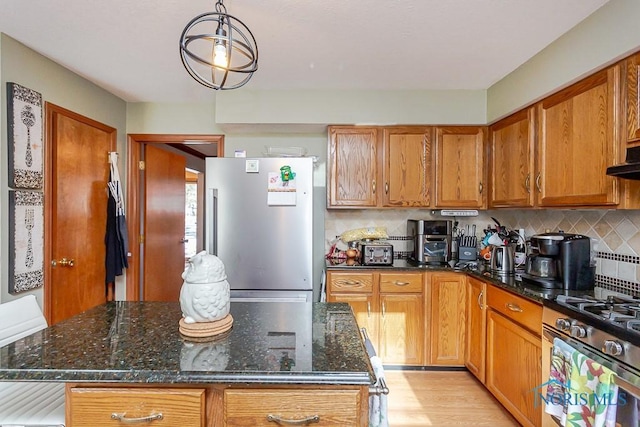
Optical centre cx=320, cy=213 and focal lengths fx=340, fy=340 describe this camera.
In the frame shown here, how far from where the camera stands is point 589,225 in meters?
2.23

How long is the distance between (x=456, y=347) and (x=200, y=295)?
2.41m

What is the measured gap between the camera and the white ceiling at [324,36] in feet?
5.77

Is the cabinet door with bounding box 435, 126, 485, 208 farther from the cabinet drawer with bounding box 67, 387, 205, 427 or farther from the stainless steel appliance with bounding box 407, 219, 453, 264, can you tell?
the cabinet drawer with bounding box 67, 387, 205, 427

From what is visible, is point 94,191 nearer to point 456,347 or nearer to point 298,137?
point 298,137

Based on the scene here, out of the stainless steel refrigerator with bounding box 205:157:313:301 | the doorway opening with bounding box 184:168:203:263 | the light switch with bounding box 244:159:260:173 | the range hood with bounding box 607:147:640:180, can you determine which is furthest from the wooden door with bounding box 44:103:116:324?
the doorway opening with bounding box 184:168:203:263

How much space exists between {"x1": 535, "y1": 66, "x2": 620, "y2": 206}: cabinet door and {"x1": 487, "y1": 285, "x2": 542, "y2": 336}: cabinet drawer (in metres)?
0.64

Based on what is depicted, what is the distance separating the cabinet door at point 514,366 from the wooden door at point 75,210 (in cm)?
313

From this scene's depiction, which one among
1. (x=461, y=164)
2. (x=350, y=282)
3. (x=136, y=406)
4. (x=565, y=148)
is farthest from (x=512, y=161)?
(x=136, y=406)

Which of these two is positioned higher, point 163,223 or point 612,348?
point 163,223

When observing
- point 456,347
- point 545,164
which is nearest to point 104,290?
point 456,347

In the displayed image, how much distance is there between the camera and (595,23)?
1.80 metres

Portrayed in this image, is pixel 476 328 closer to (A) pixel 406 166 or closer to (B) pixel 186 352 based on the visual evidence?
(A) pixel 406 166

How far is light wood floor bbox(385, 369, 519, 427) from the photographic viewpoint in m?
2.23

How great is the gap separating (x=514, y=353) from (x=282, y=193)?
1.92m
